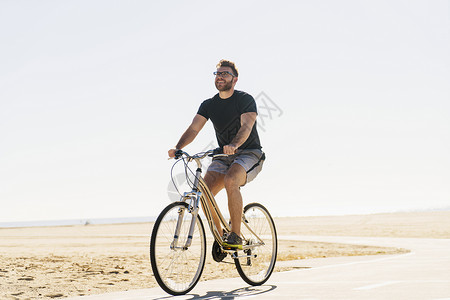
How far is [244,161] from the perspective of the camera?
675 centimetres

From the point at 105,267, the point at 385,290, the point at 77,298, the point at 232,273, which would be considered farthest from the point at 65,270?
the point at 385,290

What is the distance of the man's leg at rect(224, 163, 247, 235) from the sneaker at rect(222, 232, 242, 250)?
9cm

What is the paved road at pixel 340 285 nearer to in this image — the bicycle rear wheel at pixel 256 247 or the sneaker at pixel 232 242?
the bicycle rear wheel at pixel 256 247

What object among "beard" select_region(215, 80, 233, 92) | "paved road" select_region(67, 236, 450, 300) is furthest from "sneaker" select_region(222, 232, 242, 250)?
"beard" select_region(215, 80, 233, 92)

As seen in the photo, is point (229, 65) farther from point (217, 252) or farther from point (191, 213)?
point (217, 252)

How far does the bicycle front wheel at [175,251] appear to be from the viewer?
575 centimetres

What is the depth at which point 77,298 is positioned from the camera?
627cm

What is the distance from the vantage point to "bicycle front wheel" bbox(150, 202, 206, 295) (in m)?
5.75

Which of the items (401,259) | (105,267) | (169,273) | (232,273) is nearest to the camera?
(169,273)

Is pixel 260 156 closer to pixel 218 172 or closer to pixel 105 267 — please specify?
pixel 218 172

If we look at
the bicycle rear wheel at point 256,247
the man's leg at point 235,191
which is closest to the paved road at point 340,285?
the bicycle rear wheel at point 256,247

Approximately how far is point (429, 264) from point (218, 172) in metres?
4.41

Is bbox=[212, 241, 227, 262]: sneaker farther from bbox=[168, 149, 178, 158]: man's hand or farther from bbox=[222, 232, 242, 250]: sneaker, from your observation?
bbox=[168, 149, 178, 158]: man's hand

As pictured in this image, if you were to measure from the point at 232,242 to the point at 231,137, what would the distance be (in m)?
1.18
